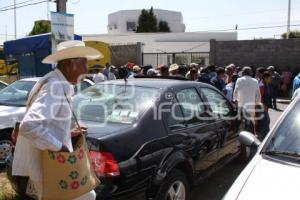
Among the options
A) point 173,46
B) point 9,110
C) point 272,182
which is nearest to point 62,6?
point 9,110

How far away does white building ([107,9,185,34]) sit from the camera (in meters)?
88.4

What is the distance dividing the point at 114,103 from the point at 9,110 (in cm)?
296

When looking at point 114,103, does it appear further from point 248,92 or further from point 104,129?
point 248,92

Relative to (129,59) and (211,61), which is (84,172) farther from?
(129,59)

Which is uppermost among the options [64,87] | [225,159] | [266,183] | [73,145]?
[64,87]

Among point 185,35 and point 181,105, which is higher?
point 185,35

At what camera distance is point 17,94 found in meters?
7.43

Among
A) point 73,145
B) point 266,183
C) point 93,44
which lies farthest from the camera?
point 93,44

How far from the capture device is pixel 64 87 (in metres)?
2.90

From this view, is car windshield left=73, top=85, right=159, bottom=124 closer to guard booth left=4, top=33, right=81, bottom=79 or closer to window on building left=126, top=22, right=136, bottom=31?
guard booth left=4, top=33, right=81, bottom=79

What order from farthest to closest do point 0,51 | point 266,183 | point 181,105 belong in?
point 0,51
point 181,105
point 266,183

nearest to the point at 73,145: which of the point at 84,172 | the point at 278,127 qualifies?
the point at 84,172

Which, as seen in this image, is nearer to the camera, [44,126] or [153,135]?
[44,126]

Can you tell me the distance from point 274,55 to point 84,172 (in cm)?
1844
